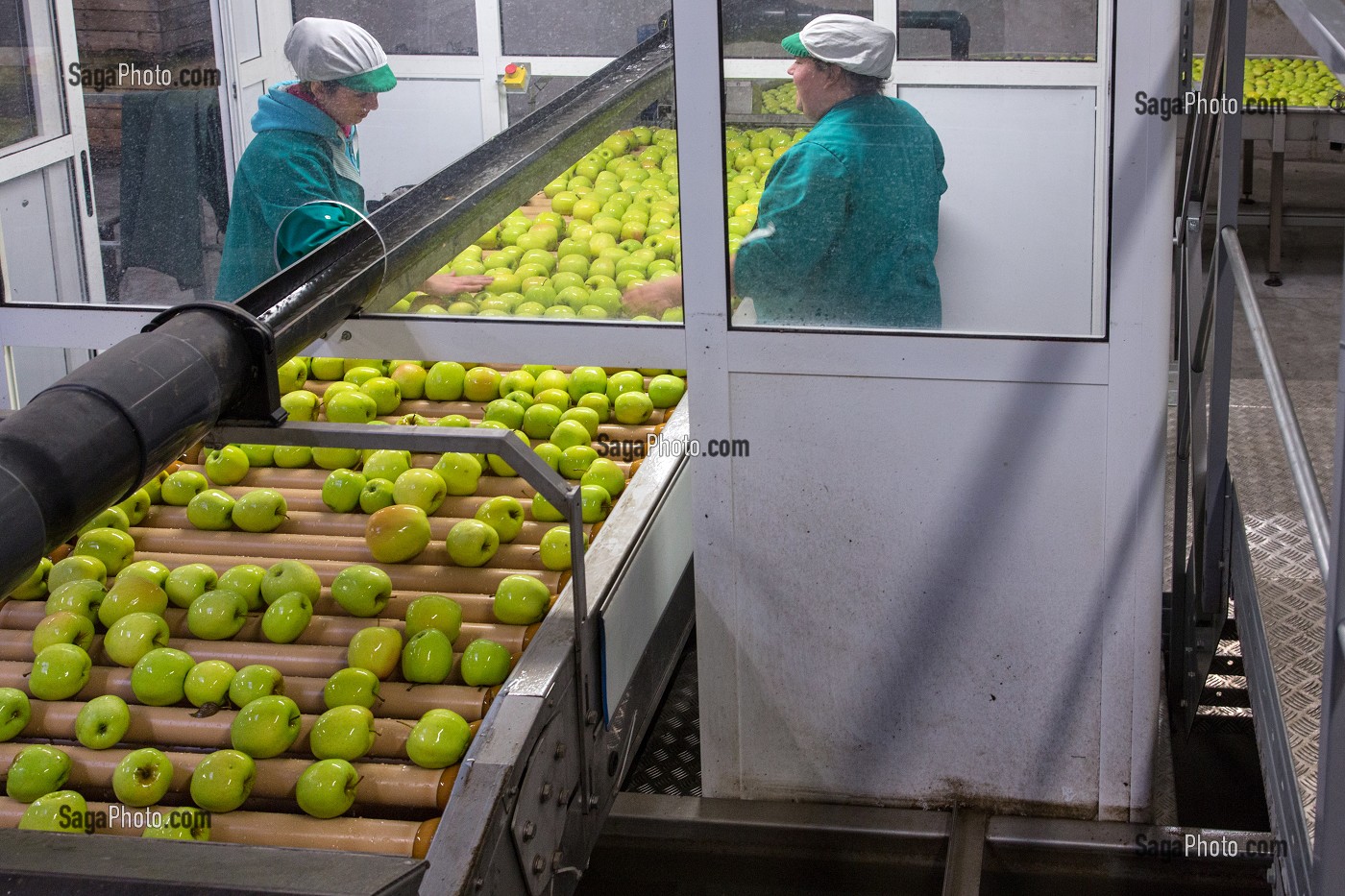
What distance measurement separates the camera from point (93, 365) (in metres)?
1.64

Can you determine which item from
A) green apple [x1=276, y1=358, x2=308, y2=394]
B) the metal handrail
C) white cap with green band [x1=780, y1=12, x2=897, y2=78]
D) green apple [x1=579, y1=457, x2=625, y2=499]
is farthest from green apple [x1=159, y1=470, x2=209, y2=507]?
the metal handrail

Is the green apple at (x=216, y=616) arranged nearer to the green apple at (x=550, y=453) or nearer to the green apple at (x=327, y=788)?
the green apple at (x=327, y=788)

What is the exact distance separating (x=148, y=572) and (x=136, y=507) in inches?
12.4

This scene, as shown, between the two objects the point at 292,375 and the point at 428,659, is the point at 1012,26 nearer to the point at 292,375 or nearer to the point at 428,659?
the point at 428,659

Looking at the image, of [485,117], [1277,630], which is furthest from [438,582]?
[1277,630]

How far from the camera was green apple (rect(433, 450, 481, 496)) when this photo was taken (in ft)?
8.65

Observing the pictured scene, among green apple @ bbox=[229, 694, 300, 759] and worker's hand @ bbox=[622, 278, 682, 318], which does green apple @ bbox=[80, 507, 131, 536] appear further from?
worker's hand @ bbox=[622, 278, 682, 318]

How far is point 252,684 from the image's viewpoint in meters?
2.08

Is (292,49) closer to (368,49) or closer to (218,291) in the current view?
(368,49)

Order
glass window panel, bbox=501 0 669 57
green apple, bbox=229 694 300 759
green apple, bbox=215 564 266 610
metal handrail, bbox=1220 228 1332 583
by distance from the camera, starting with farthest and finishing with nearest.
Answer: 1. glass window panel, bbox=501 0 669 57
2. green apple, bbox=215 564 266 610
3. green apple, bbox=229 694 300 759
4. metal handrail, bbox=1220 228 1332 583

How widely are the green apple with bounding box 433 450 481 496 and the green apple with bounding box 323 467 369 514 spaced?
0.50ft

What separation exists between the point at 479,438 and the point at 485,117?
3.38 ft

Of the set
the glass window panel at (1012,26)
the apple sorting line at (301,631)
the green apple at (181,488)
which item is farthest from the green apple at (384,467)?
the glass window panel at (1012,26)

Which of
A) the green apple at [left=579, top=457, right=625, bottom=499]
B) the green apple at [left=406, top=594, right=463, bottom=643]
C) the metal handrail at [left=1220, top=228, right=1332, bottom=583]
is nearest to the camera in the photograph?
the metal handrail at [left=1220, top=228, right=1332, bottom=583]
